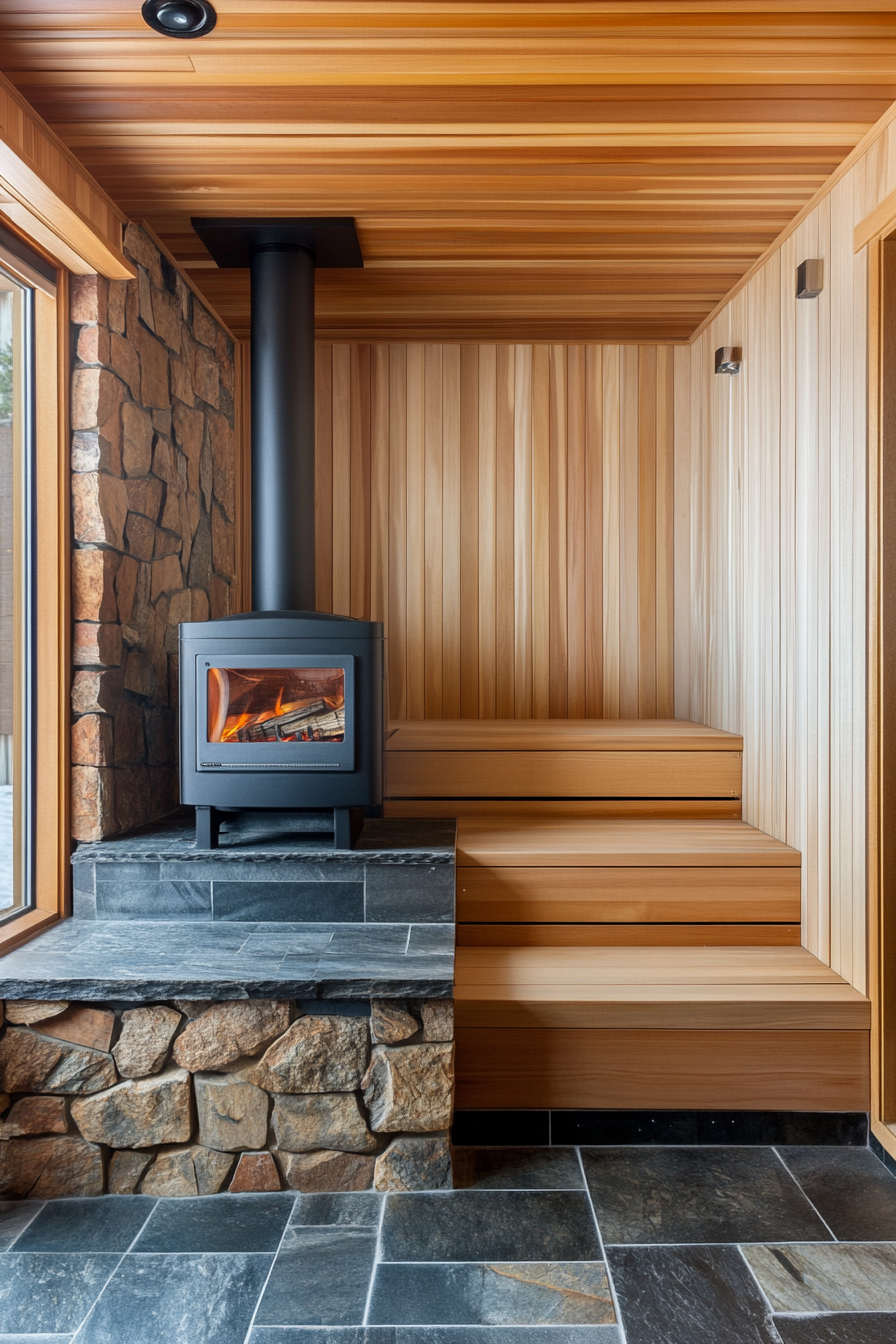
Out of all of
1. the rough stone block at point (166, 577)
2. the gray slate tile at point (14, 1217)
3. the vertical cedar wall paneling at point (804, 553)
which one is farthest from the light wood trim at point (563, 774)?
the gray slate tile at point (14, 1217)

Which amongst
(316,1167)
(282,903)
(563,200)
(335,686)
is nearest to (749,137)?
(563,200)

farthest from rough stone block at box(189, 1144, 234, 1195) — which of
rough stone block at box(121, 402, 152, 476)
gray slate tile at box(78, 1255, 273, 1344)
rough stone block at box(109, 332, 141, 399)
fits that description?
rough stone block at box(109, 332, 141, 399)

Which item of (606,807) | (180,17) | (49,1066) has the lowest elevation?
(49,1066)

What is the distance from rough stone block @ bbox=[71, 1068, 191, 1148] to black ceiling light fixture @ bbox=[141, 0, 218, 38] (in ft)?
7.21

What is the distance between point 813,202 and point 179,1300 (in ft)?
10.0

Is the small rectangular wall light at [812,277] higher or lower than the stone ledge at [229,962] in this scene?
higher

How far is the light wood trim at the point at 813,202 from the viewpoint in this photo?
2.10m

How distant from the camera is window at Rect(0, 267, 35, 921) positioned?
7.65 feet

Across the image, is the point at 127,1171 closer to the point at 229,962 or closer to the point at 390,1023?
the point at 229,962

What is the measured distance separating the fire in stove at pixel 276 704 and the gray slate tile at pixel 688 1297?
1435 millimetres

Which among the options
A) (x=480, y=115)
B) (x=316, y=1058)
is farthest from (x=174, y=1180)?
(x=480, y=115)

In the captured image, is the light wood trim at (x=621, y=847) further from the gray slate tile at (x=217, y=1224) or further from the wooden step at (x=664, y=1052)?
the gray slate tile at (x=217, y=1224)

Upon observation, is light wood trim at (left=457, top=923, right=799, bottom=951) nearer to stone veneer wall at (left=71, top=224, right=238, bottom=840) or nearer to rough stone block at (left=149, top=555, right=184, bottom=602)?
stone veneer wall at (left=71, top=224, right=238, bottom=840)

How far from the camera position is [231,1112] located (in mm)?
1935
